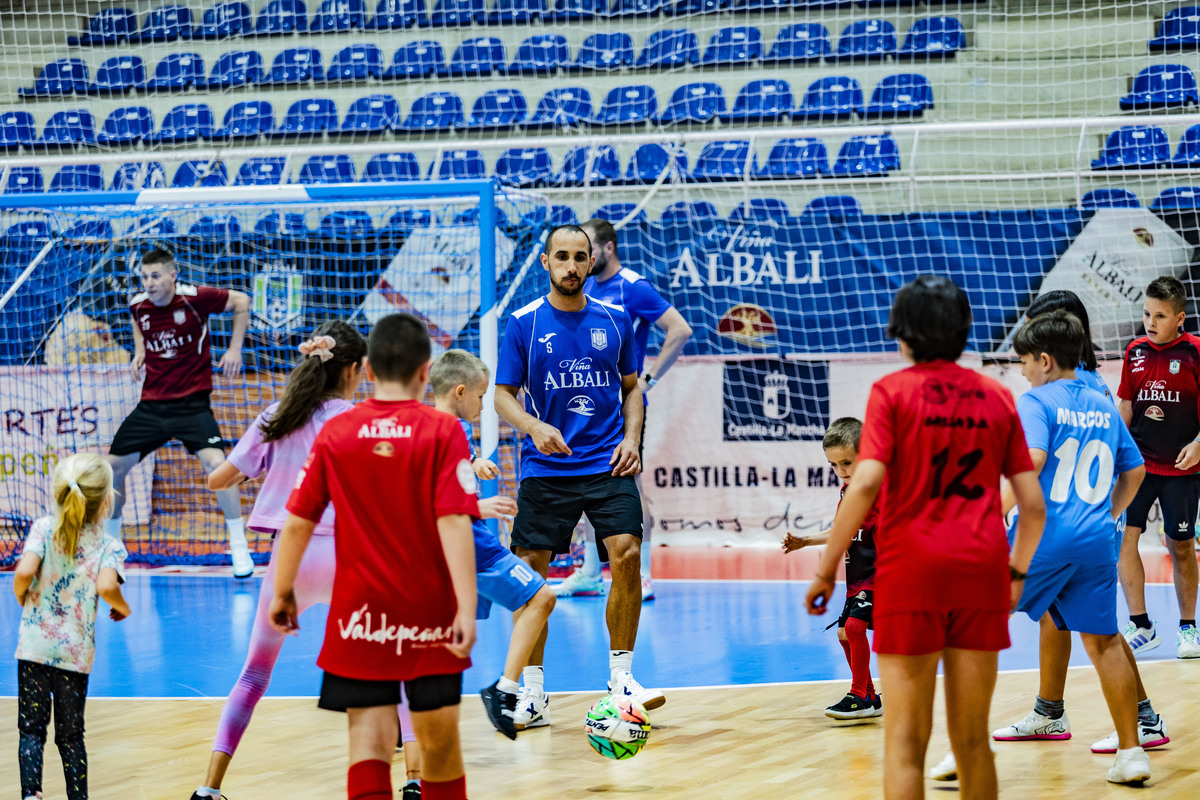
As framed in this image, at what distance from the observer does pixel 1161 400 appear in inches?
263

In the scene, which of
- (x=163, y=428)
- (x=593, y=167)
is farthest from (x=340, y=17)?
(x=163, y=428)

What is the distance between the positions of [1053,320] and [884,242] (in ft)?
21.9

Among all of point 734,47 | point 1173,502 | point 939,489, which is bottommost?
point 1173,502

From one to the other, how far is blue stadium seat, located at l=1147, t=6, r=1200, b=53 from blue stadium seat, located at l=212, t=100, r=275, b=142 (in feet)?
33.9

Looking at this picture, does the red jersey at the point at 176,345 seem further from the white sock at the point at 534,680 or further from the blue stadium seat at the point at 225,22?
the blue stadium seat at the point at 225,22

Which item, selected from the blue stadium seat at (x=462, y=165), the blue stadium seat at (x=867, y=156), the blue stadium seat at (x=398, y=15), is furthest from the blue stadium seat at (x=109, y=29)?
the blue stadium seat at (x=867, y=156)

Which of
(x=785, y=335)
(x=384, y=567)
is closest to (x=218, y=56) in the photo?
(x=785, y=335)

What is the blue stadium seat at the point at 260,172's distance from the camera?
14469 mm

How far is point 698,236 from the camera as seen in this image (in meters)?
11.0

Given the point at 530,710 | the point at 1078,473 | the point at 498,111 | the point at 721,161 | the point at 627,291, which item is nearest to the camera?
the point at 1078,473

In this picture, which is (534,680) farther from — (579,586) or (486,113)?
(486,113)

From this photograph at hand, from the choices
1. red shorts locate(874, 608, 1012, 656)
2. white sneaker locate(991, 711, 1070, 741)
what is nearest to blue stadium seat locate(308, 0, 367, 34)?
white sneaker locate(991, 711, 1070, 741)

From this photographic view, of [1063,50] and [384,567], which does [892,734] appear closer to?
[384,567]

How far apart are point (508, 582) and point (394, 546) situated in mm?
1441
